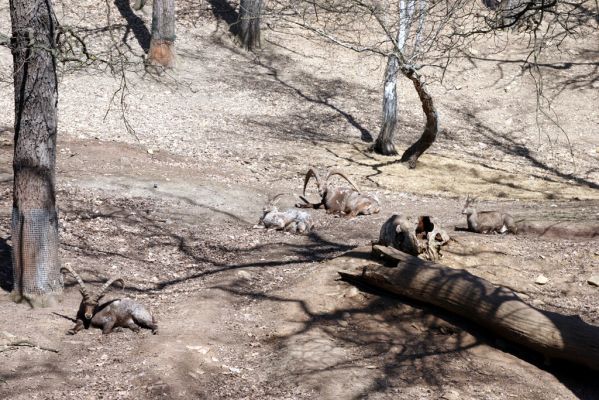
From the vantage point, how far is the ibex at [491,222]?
10352 mm

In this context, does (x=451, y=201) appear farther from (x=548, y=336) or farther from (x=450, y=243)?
(x=548, y=336)

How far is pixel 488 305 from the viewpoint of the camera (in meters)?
7.27

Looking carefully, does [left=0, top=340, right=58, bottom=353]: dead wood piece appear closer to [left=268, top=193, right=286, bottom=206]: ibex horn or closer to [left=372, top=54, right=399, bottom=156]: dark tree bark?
[left=268, top=193, right=286, bottom=206]: ibex horn

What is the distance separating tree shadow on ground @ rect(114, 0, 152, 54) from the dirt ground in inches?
11.1

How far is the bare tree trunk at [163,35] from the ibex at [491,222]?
11164 mm

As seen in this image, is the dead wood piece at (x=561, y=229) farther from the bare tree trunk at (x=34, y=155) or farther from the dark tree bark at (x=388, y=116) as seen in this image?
the dark tree bark at (x=388, y=116)

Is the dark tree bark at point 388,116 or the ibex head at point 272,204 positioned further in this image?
the dark tree bark at point 388,116

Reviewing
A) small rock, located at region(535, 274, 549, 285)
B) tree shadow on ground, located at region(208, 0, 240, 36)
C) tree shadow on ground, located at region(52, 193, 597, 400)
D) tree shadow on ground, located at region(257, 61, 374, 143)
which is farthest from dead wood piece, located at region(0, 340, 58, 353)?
tree shadow on ground, located at region(208, 0, 240, 36)

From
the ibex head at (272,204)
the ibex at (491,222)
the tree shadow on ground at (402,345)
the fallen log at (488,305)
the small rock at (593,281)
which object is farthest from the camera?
the ibex head at (272,204)

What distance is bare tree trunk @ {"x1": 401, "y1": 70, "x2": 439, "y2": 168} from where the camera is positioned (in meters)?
13.9

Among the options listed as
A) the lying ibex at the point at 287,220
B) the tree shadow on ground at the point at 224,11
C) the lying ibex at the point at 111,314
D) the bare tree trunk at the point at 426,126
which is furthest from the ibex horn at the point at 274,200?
the tree shadow on ground at the point at 224,11

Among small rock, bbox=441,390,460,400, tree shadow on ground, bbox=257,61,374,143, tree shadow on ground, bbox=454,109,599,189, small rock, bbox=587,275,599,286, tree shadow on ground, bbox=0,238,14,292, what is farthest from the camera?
tree shadow on ground, bbox=257,61,374,143

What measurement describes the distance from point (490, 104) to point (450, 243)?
40.9 ft

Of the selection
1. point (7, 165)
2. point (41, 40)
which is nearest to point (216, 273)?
point (41, 40)
